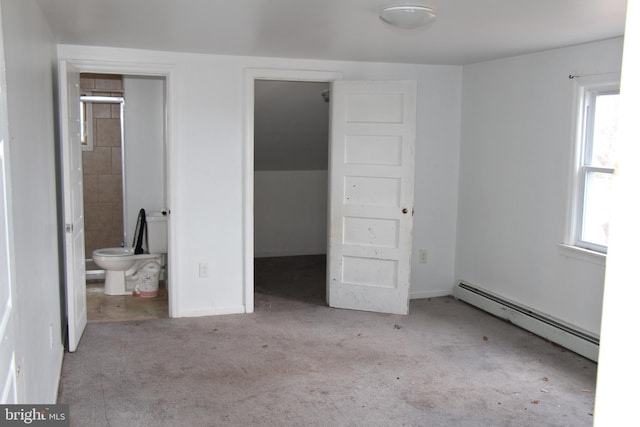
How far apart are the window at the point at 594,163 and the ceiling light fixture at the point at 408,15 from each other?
156 centimetres

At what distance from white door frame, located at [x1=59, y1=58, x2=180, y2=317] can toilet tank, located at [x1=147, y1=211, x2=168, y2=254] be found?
99 centimetres

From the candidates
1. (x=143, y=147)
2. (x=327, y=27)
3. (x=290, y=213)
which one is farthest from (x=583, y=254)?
(x=143, y=147)

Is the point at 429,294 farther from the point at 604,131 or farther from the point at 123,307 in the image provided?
the point at 123,307

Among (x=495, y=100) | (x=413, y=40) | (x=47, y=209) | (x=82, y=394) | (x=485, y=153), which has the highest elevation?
(x=413, y=40)

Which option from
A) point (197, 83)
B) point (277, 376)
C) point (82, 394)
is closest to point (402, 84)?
point (197, 83)

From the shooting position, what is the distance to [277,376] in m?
3.68

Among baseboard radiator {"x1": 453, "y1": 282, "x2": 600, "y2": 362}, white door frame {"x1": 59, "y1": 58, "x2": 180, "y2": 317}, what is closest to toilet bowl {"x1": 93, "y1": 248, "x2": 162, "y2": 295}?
white door frame {"x1": 59, "y1": 58, "x2": 180, "y2": 317}

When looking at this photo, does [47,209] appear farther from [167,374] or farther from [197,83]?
[197,83]

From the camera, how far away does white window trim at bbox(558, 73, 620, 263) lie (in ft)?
13.1

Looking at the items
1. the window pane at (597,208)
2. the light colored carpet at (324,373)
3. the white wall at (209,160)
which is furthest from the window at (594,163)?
the white wall at (209,160)

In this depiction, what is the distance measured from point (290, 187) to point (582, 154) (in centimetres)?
402

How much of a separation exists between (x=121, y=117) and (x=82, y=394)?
141 inches

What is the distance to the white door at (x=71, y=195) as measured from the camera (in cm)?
398

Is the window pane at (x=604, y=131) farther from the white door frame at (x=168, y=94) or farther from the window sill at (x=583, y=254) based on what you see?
the white door frame at (x=168, y=94)
